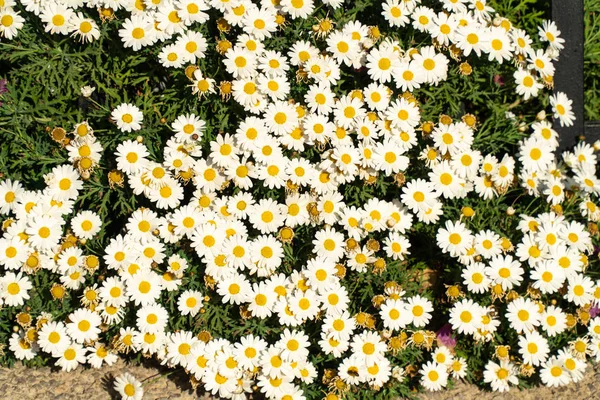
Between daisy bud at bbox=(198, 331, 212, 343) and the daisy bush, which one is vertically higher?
the daisy bush

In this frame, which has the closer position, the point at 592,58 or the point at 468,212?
the point at 468,212

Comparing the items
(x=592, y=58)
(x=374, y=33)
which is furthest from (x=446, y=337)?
(x=592, y=58)

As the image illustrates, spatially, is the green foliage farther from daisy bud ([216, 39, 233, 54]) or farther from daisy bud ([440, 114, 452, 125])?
daisy bud ([216, 39, 233, 54])

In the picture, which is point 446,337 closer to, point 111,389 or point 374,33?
point 374,33

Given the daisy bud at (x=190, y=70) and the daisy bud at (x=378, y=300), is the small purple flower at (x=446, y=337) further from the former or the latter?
the daisy bud at (x=190, y=70)

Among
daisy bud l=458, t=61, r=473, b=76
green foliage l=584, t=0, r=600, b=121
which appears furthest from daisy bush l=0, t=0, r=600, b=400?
green foliage l=584, t=0, r=600, b=121

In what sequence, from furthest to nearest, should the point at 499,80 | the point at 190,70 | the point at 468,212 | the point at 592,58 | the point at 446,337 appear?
the point at 592,58 → the point at 499,80 → the point at 446,337 → the point at 468,212 → the point at 190,70

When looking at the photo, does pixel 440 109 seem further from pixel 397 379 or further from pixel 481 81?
pixel 397 379
